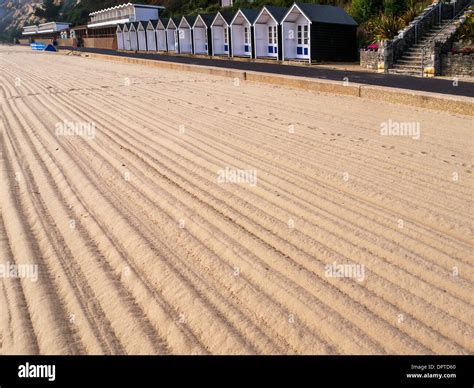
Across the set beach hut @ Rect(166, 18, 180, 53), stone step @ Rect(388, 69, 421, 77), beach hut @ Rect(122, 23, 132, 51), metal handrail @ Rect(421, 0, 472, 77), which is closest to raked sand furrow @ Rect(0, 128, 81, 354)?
metal handrail @ Rect(421, 0, 472, 77)

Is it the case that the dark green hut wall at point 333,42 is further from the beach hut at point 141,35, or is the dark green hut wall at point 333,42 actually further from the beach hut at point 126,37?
the beach hut at point 126,37

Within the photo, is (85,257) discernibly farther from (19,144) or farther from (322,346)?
(19,144)

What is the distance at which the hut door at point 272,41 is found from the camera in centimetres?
2888

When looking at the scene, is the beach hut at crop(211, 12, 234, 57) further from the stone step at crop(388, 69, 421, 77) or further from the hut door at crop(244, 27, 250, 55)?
the stone step at crop(388, 69, 421, 77)

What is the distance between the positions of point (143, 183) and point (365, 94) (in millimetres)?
8235

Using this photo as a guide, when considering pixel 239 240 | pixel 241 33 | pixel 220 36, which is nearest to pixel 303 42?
pixel 241 33

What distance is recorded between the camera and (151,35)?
45.1 metres

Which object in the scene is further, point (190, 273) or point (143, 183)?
point (143, 183)

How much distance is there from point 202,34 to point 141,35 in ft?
44.1

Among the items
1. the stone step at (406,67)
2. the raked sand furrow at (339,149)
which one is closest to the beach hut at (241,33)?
the stone step at (406,67)

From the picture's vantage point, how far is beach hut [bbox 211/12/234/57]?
33.8m

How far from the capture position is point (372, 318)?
348 centimetres
